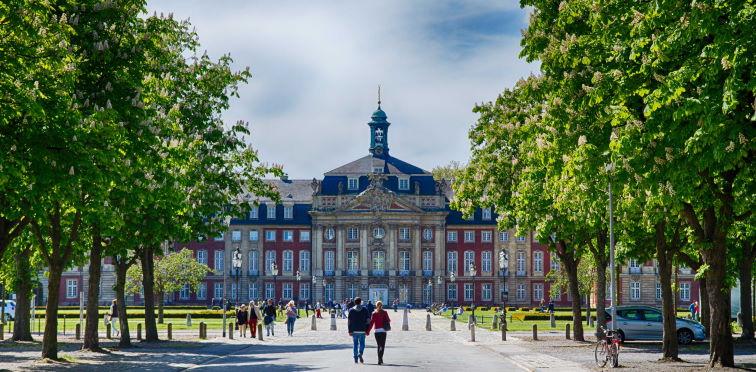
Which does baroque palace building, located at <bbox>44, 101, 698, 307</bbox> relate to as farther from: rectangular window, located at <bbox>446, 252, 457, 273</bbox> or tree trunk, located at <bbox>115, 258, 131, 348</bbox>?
tree trunk, located at <bbox>115, 258, 131, 348</bbox>

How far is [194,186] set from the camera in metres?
36.8

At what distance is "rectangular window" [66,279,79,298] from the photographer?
4587 inches

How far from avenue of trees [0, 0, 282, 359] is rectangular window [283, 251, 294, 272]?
272ft

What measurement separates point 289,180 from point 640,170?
10783 cm

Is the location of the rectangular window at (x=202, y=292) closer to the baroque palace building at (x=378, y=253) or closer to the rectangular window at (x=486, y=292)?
the baroque palace building at (x=378, y=253)

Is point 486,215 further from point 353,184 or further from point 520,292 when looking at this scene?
point 353,184

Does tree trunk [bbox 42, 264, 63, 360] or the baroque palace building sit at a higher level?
the baroque palace building

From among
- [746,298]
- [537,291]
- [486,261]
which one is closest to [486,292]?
[486,261]

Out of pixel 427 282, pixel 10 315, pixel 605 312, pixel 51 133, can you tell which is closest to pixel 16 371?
pixel 51 133

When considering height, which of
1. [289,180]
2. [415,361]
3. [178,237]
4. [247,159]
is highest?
[289,180]

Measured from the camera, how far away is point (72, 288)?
117 metres

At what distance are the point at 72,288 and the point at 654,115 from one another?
104469 mm

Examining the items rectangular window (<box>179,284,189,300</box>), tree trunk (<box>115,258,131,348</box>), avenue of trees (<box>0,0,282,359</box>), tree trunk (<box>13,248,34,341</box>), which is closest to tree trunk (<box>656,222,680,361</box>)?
avenue of trees (<box>0,0,282,359</box>)

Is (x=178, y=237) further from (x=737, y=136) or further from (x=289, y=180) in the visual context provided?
(x=289, y=180)
